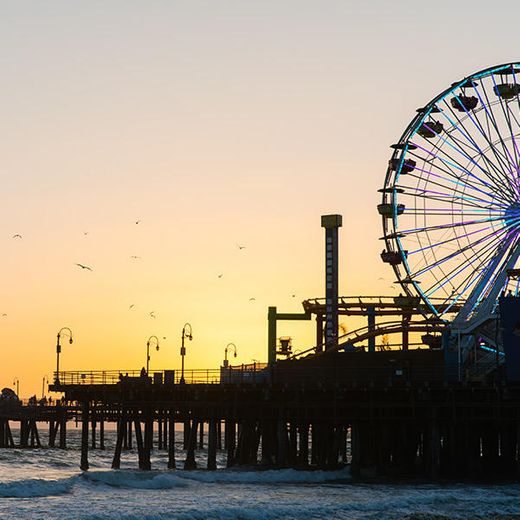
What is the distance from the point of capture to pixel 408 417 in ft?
248

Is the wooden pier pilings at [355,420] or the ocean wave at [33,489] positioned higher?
the wooden pier pilings at [355,420]

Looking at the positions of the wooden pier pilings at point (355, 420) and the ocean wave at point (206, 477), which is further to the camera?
the wooden pier pilings at point (355, 420)

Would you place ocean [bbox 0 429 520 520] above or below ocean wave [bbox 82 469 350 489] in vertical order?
below

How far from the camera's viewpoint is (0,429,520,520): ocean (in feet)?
191

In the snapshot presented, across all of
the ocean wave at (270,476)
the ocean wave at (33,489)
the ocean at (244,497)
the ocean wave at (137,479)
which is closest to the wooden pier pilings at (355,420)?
the ocean wave at (270,476)

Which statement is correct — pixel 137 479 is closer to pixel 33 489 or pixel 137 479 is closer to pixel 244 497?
pixel 33 489

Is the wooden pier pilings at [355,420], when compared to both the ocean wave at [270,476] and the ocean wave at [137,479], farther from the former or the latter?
the ocean wave at [137,479]

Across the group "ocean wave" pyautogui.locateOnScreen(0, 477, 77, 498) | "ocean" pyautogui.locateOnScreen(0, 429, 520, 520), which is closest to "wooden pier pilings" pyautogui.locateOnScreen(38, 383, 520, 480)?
"ocean" pyautogui.locateOnScreen(0, 429, 520, 520)

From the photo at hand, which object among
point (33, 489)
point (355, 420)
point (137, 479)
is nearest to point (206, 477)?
point (137, 479)

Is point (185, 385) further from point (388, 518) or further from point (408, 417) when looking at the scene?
point (388, 518)

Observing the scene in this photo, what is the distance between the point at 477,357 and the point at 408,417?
7508 millimetres

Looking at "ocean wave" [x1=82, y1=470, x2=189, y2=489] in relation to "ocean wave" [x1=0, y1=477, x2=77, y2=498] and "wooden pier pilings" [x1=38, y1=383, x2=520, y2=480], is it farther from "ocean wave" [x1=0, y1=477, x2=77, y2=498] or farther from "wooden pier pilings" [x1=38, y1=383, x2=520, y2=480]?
"wooden pier pilings" [x1=38, y1=383, x2=520, y2=480]

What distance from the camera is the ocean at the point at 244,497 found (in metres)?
58.1

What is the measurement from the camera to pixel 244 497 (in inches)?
2525
